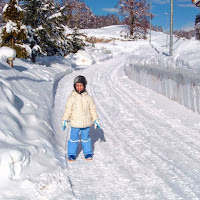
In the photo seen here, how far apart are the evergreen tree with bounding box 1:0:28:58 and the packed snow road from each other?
10.1 m

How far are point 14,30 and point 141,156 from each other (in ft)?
49.6

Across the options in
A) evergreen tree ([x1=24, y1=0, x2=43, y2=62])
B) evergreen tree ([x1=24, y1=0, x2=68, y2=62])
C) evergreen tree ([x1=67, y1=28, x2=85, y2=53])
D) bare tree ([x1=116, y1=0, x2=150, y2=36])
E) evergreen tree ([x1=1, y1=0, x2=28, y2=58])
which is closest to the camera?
evergreen tree ([x1=1, y1=0, x2=28, y2=58])

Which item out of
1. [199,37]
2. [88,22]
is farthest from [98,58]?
[88,22]

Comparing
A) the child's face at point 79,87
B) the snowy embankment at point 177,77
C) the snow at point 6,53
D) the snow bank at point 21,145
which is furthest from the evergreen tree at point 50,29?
the child's face at point 79,87

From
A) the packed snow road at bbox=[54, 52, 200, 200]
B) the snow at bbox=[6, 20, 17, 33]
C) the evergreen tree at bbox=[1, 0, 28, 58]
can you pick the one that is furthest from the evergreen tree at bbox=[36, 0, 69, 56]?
the packed snow road at bbox=[54, 52, 200, 200]

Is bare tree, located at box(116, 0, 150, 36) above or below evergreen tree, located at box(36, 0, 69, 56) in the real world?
above

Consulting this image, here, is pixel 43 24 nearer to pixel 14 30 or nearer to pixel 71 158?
pixel 14 30

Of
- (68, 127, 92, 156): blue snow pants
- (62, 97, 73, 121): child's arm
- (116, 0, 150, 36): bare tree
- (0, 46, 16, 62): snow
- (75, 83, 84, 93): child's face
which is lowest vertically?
(68, 127, 92, 156): blue snow pants

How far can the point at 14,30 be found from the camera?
17.4 meters

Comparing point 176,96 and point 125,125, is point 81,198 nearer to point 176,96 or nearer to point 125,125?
point 125,125

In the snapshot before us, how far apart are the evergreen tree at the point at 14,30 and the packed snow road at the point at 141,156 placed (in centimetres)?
1011

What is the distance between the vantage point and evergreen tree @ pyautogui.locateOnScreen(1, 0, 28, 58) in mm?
17234

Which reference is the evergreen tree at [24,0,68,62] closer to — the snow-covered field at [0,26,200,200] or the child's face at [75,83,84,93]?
the snow-covered field at [0,26,200,200]

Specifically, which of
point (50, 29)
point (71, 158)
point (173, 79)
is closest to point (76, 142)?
point (71, 158)
